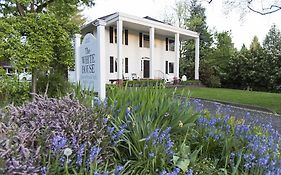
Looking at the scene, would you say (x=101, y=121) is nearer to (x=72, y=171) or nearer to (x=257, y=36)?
(x=72, y=171)

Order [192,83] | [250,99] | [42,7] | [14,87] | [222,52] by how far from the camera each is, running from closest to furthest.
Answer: [14,87] < [42,7] < [250,99] < [192,83] < [222,52]

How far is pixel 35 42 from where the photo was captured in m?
8.82

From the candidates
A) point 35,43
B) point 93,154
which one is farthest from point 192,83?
point 93,154

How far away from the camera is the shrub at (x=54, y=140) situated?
157cm

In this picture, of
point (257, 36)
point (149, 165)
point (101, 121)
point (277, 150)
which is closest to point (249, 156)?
point (277, 150)

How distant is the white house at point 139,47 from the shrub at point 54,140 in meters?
16.2

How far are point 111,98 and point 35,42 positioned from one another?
6794 mm

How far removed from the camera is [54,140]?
1.74 metres

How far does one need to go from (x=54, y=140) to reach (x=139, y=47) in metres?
22.3

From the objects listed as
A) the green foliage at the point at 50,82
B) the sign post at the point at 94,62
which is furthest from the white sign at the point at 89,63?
the green foliage at the point at 50,82

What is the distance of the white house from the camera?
20.0m

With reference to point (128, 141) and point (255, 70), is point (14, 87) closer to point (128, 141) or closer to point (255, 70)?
point (128, 141)

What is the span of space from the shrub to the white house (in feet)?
53.0

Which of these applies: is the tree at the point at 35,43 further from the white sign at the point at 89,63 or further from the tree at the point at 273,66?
the tree at the point at 273,66
